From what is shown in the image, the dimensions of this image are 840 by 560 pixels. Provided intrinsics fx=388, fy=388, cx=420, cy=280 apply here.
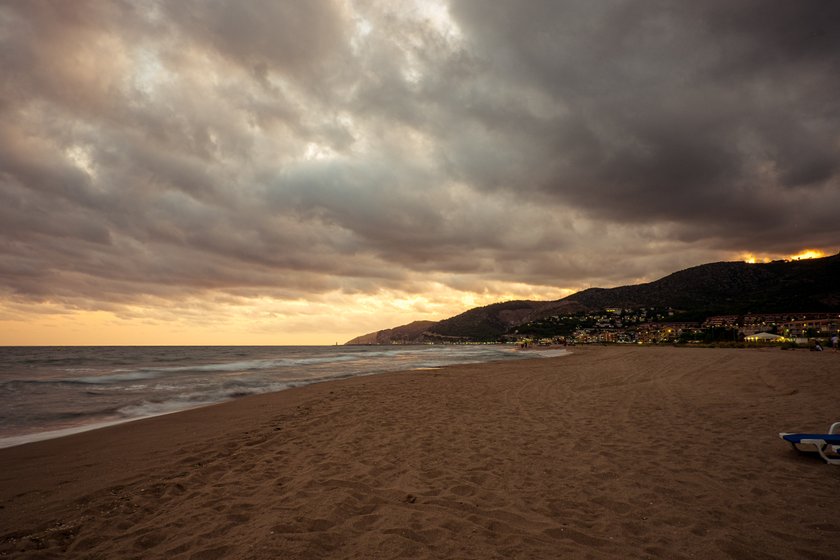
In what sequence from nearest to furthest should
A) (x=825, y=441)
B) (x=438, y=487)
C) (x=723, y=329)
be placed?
(x=438, y=487)
(x=825, y=441)
(x=723, y=329)

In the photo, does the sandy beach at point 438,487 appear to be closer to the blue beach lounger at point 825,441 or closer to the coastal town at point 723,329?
the blue beach lounger at point 825,441

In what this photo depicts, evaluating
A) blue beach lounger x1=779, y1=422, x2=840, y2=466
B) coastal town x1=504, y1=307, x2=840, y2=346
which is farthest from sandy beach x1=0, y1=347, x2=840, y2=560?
coastal town x1=504, y1=307, x2=840, y2=346

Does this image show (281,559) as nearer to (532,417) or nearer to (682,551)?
(682,551)

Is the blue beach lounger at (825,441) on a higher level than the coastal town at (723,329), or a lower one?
higher

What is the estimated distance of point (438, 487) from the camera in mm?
5777

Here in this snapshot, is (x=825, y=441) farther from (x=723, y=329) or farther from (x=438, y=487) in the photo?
(x=723, y=329)

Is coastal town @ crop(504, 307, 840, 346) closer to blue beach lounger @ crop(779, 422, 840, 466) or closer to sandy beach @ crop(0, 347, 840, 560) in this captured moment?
blue beach lounger @ crop(779, 422, 840, 466)

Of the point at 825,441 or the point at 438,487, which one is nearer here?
the point at 438,487

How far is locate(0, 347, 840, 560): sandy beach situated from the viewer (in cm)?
425

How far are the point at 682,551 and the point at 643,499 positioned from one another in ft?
4.20

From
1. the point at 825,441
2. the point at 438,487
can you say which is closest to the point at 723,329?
the point at 825,441

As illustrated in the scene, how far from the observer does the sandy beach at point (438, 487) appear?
4.25m

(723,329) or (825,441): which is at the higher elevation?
(825,441)

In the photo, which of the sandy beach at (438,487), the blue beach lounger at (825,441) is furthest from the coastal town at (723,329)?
the sandy beach at (438,487)
